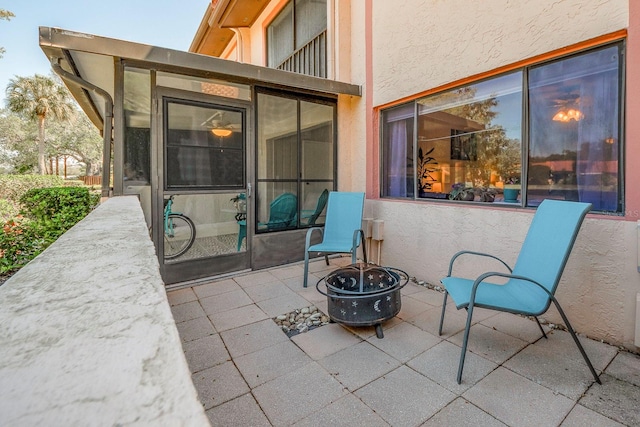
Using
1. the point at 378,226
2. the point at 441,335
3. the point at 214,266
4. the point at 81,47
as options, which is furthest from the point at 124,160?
the point at 441,335

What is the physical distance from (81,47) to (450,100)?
3732 mm

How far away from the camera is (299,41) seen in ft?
20.0

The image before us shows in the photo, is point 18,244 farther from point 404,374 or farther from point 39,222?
point 404,374

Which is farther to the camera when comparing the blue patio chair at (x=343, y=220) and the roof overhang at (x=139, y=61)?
the blue patio chair at (x=343, y=220)

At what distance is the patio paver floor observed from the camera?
174 cm

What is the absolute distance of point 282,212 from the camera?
182 inches

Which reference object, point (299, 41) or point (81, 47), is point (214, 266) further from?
point (299, 41)

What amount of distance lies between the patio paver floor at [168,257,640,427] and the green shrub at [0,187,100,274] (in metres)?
3.17

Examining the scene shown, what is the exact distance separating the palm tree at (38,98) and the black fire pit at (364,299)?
2580cm

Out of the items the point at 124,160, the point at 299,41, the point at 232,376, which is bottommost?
the point at 232,376

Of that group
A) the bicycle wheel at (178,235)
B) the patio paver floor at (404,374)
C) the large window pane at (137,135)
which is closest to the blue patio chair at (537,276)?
the patio paver floor at (404,374)

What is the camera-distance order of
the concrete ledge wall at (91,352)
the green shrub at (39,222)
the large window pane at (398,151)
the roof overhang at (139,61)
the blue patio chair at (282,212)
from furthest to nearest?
the blue patio chair at (282,212), the green shrub at (39,222), the large window pane at (398,151), the roof overhang at (139,61), the concrete ledge wall at (91,352)

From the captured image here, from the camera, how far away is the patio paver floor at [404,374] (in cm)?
174

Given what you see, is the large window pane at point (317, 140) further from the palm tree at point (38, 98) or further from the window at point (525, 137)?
the palm tree at point (38, 98)
